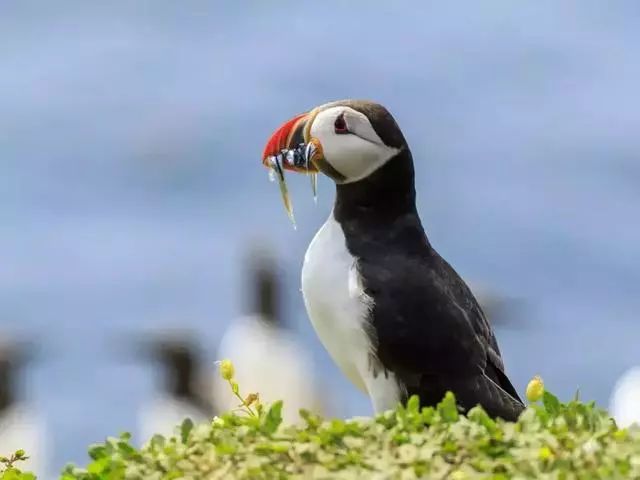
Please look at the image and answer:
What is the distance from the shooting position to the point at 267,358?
1895 cm

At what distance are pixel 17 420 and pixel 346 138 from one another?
12.2 m

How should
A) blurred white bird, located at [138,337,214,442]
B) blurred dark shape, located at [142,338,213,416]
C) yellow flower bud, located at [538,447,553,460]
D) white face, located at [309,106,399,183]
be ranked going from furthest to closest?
blurred dark shape, located at [142,338,213,416], blurred white bird, located at [138,337,214,442], white face, located at [309,106,399,183], yellow flower bud, located at [538,447,553,460]

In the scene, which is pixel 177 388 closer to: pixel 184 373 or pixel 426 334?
pixel 184 373

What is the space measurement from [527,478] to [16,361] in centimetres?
1543

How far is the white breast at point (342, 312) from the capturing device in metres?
5.12

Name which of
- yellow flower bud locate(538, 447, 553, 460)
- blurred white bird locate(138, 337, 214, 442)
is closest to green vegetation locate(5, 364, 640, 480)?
yellow flower bud locate(538, 447, 553, 460)

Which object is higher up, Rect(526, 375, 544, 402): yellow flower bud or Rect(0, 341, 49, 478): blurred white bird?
Rect(526, 375, 544, 402): yellow flower bud

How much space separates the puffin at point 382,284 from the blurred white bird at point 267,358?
1262 cm

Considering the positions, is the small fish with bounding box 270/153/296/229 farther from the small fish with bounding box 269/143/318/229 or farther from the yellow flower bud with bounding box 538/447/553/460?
the yellow flower bud with bounding box 538/447/553/460

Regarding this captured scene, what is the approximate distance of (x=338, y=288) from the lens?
16.9 feet

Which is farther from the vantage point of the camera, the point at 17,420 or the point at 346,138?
the point at 17,420

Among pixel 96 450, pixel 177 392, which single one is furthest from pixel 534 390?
pixel 177 392

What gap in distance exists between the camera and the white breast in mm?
5125

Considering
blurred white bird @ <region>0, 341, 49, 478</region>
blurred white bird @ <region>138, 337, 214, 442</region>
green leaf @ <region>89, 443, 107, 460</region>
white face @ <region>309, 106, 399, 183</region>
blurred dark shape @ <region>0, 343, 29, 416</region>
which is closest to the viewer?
green leaf @ <region>89, 443, 107, 460</region>
